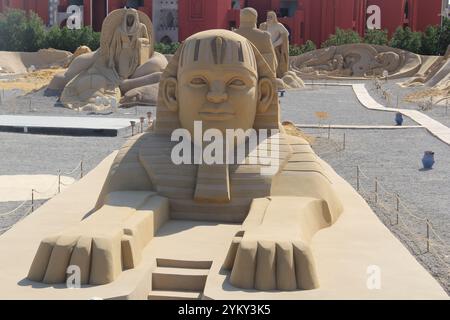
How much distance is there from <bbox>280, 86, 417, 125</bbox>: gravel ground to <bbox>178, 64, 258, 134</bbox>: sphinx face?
40.0 ft

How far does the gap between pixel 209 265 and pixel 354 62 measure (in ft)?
98.0

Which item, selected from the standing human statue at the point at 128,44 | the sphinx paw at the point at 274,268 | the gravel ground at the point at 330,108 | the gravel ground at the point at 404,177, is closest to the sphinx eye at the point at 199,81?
the sphinx paw at the point at 274,268

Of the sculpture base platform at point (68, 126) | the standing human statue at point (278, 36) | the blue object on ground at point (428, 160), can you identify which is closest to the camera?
the blue object on ground at point (428, 160)

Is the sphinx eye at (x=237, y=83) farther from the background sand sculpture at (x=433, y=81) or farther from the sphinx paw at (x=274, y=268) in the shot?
the background sand sculpture at (x=433, y=81)

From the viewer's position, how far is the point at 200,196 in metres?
6.57

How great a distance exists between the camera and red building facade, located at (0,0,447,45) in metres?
37.4

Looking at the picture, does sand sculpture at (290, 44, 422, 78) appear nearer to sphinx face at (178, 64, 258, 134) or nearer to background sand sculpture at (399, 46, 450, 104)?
background sand sculpture at (399, 46, 450, 104)

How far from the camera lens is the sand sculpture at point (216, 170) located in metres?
6.05

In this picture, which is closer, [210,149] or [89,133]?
[210,149]

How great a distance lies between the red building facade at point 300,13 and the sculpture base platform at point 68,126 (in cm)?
2057

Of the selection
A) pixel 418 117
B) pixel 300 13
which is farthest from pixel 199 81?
pixel 300 13
